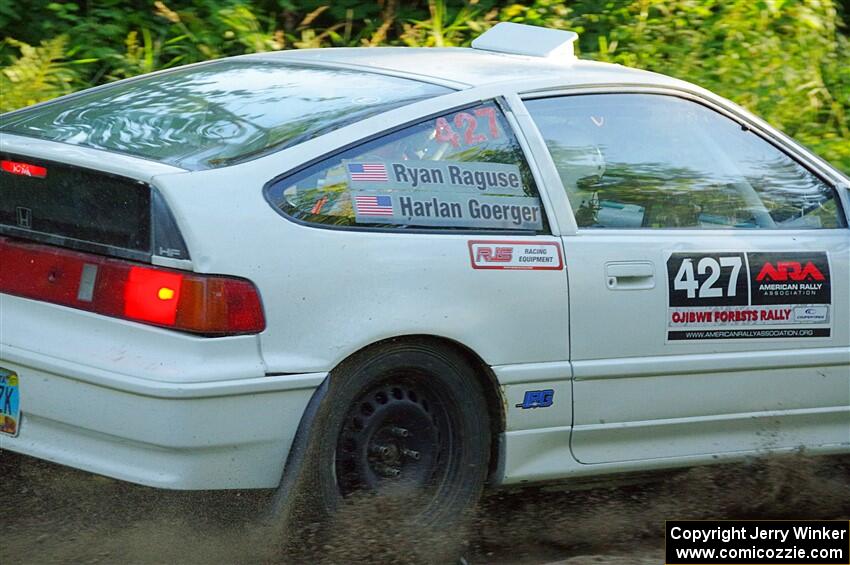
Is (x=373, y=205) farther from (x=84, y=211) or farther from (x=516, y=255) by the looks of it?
(x=84, y=211)

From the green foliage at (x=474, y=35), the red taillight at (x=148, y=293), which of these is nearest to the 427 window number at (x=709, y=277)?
the red taillight at (x=148, y=293)

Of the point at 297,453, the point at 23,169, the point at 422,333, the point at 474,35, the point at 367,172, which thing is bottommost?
the point at 297,453

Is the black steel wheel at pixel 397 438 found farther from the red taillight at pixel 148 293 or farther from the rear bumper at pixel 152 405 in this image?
the red taillight at pixel 148 293

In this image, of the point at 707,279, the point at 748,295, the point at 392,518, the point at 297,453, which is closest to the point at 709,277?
the point at 707,279

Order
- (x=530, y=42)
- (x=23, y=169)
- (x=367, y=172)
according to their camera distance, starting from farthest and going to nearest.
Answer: (x=530, y=42)
(x=367, y=172)
(x=23, y=169)

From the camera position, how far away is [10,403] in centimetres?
365

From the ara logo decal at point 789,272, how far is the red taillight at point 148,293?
1.85 meters

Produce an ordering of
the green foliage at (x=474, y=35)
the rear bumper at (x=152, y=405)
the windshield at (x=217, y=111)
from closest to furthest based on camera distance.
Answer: the rear bumper at (x=152, y=405), the windshield at (x=217, y=111), the green foliage at (x=474, y=35)

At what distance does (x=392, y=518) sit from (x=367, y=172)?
1.03 metres

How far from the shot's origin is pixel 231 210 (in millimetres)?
3527

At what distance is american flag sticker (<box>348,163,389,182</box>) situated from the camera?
3.83 m

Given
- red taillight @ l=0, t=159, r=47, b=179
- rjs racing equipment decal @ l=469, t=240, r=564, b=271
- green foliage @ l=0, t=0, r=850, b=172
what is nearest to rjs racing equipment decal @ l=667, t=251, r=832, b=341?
rjs racing equipment decal @ l=469, t=240, r=564, b=271

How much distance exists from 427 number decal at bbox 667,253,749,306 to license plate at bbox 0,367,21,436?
6.68 ft

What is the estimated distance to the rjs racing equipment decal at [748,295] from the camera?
4.30 meters
